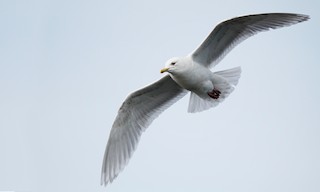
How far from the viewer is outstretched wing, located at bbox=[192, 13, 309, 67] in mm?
6293

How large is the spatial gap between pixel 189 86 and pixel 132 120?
106 centimetres

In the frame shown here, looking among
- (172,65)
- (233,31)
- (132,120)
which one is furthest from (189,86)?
(132,120)

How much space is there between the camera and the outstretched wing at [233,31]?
629 cm

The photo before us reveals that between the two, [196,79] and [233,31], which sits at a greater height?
[233,31]

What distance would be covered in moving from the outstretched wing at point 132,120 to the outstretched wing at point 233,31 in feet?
2.12

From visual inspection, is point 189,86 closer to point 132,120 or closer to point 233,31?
point 233,31

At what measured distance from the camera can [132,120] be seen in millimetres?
7238

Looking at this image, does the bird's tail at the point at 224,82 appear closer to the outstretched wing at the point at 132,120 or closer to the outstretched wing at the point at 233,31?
the outstretched wing at the point at 233,31

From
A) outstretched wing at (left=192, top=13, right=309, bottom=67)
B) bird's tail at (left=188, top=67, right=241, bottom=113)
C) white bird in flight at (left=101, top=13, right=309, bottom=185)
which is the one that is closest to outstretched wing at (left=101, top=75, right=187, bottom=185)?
white bird in flight at (left=101, top=13, right=309, bottom=185)

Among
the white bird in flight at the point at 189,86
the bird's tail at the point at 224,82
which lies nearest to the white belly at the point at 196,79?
the white bird in flight at the point at 189,86

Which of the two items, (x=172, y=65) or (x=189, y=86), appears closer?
(x=172, y=65)

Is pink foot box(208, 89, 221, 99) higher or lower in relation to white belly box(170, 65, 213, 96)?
lower

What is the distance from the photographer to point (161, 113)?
7.30 metres

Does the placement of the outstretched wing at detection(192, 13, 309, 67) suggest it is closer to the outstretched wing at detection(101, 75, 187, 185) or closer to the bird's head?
the bird's head
